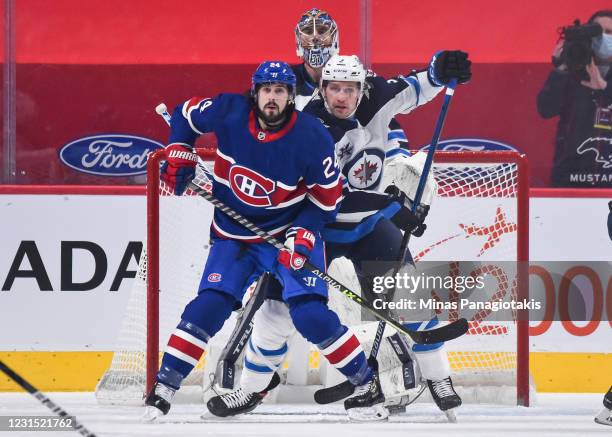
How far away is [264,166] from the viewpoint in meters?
4.00

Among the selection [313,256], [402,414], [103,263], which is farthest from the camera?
[103,263]

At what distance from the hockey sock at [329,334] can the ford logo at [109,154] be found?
3.79 feet

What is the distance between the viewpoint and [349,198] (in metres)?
4.37

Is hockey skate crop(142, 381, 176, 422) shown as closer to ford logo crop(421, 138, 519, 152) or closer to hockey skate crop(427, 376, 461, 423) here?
hockey skate crop(427, 376, 461, 423)

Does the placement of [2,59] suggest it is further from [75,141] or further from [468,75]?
[468,75]

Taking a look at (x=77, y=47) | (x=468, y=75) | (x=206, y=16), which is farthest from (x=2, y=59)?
(x=468, y=75)

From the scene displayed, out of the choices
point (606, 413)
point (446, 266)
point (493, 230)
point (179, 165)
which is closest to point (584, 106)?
point (493, 230)

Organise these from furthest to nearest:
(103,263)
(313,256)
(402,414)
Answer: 1. (103,263)
2. (402,414)
3. (313,256)

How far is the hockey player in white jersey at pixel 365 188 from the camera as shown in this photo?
4234 millimetres

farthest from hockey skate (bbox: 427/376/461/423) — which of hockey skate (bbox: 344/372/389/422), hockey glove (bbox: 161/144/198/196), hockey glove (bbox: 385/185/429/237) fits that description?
hockey glove (bbox: 161/144/198/196)

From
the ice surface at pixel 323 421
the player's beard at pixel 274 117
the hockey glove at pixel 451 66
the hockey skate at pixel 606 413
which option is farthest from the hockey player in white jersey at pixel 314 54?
the hockey skate at pixel 606 413

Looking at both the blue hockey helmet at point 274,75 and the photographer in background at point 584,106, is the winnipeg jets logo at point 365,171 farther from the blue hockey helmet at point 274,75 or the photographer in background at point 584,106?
the photographer in background at point 584,106

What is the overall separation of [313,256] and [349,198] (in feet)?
0.99

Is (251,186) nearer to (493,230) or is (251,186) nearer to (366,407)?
(366,407)
